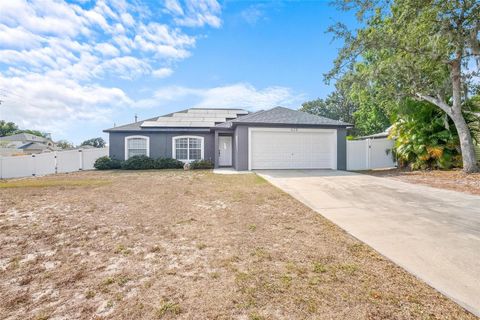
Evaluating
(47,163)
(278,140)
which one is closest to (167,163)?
(47,163)

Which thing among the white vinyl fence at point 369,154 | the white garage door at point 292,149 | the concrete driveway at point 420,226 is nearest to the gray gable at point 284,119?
the white garage door at point 292,149

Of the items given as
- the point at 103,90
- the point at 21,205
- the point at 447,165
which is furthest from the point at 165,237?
the point at 103,90

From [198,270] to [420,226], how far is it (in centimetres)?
401

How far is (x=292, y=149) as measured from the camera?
1425cm

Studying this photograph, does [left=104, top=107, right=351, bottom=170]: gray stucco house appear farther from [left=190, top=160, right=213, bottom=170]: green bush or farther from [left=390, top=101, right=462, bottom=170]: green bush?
[left=390, top=101, right=462, bottom=170]: green bush

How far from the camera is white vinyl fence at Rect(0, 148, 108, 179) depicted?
1402cm

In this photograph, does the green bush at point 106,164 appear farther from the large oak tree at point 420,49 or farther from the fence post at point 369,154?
the fence post at point 369,154

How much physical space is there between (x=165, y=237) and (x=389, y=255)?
3359mm

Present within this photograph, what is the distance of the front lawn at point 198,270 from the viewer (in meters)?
2.16

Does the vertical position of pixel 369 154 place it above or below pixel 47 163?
above

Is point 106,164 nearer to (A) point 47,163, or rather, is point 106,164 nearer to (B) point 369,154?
(A) point 47,163

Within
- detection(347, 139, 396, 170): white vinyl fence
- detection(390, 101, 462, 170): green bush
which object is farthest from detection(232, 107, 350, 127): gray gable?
detection(390, 101, 462, 170): green bush

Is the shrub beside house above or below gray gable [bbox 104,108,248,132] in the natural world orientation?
below

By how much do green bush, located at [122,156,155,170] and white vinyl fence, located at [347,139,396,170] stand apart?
13276 millimetres
